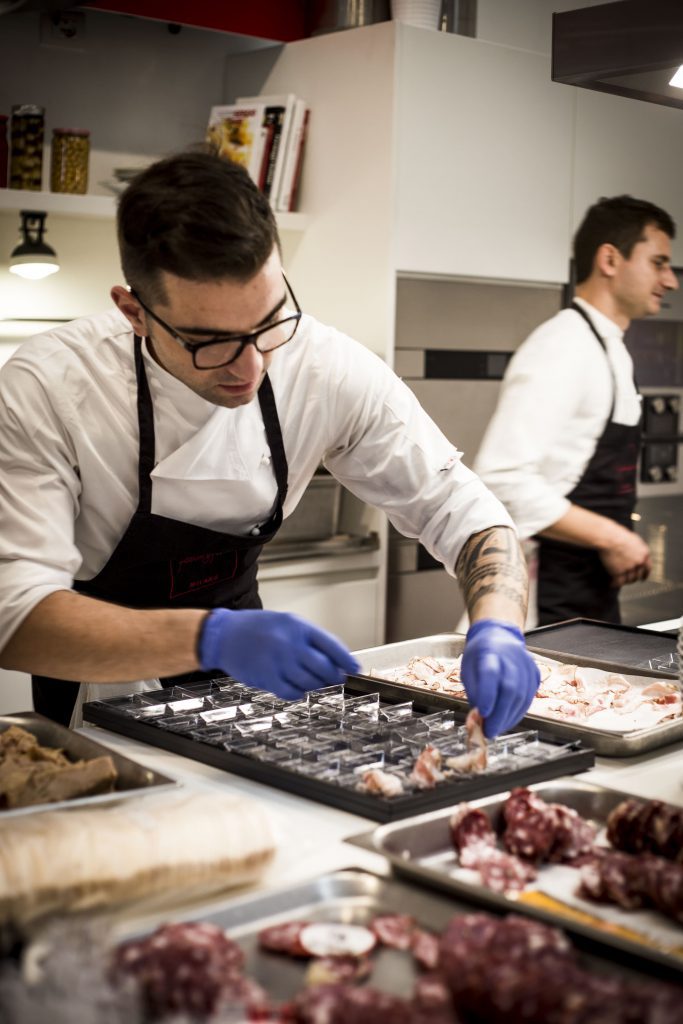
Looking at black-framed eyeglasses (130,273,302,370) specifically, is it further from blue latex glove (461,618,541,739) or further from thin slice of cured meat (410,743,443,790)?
thin slice of cured meat (410,743,443,790)

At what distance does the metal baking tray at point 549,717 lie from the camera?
1.65m

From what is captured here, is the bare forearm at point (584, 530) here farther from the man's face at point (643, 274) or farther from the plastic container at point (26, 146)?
the plastic container at point (26, 146)

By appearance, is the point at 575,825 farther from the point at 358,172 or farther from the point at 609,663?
the point at 358,172

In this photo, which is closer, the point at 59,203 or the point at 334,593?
the point at 59,203

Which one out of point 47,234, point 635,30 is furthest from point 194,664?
point 47,234

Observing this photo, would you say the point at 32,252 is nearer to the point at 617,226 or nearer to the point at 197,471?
the point at 617,226

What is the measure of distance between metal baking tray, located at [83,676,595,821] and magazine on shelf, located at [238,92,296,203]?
103 inches

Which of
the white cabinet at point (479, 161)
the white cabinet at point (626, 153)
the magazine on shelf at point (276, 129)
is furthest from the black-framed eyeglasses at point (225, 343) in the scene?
the white cabinet at point (626, 153)

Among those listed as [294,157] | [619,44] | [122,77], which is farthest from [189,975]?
[122,77]

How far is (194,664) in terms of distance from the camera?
1.64 meters

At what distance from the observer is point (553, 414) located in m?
3.26

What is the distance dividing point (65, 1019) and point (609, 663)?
136 centimetres

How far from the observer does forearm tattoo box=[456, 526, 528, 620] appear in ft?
6.57

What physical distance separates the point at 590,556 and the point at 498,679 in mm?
1810
